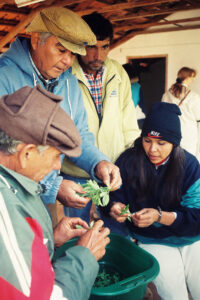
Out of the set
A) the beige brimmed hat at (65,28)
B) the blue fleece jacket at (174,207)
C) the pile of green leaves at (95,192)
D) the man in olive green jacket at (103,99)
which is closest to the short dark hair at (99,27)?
the man in olive green jacket at (103,99)

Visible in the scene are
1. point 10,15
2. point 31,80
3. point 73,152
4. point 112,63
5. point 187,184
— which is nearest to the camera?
point 73,152

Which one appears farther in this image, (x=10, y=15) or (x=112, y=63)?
(x=10, y=15)

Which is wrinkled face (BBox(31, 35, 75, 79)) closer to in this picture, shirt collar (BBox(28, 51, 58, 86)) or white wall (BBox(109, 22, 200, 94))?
shirt collar (BBox(28, 51, 58, 86))

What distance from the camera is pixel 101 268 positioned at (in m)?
2.32

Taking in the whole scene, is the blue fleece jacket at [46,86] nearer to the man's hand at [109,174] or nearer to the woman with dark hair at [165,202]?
the man's hand at [109,174]

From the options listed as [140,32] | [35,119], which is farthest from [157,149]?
[140,32]

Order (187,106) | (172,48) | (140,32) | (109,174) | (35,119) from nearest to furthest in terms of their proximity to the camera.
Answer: (35,119) → (109,174) → (187,106) → (172,48) → (140,32)

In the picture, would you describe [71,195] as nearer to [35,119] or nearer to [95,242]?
[95,242]

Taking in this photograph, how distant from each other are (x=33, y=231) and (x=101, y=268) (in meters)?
1.17

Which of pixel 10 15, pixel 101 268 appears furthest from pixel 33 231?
pixel 10 15

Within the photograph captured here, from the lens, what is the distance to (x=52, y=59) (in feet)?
7.23

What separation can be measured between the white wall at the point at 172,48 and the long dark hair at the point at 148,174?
7.12 m

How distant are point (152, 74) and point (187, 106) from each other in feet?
16.0

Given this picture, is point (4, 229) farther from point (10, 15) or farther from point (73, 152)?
point (10, 15)
